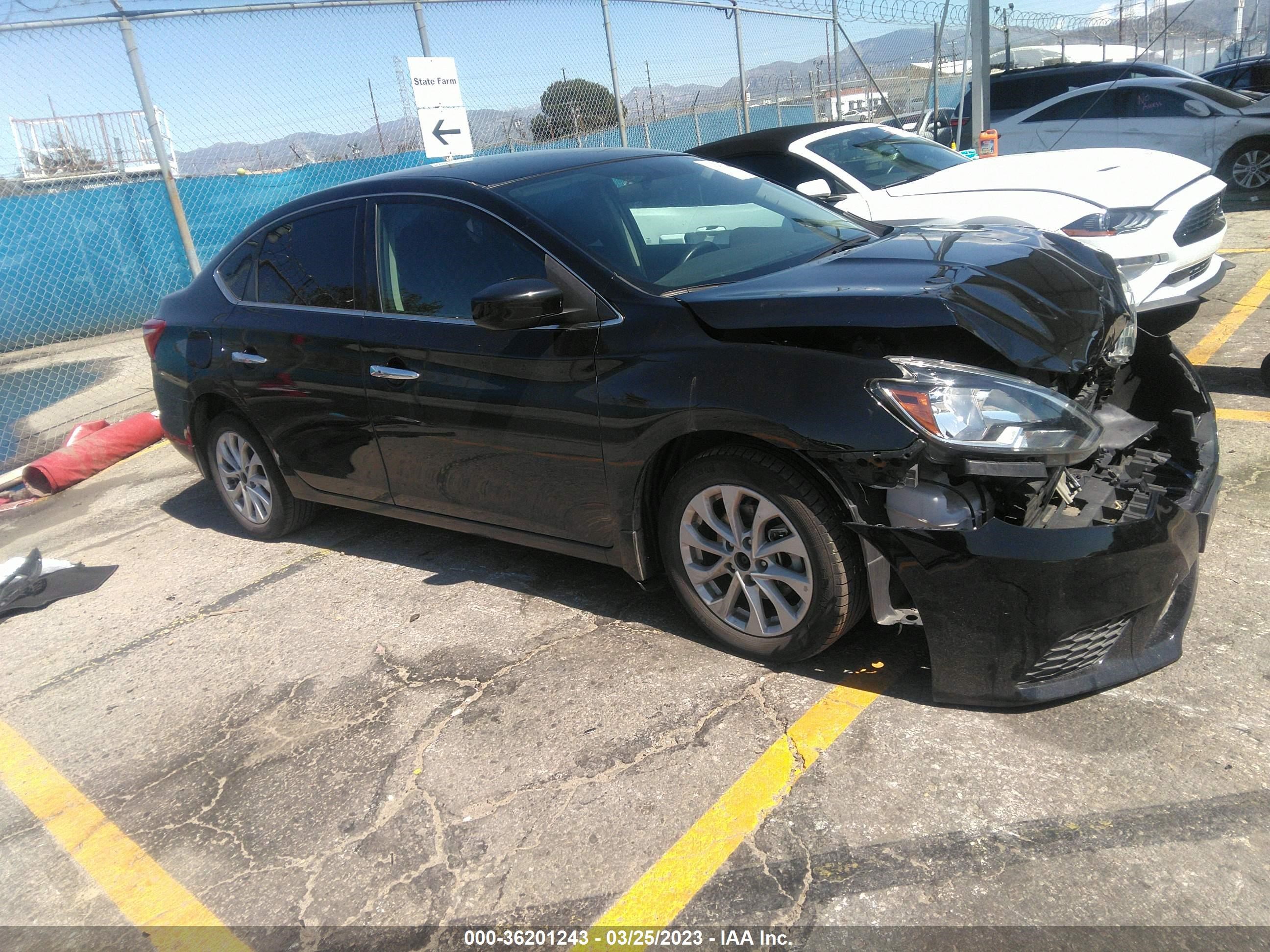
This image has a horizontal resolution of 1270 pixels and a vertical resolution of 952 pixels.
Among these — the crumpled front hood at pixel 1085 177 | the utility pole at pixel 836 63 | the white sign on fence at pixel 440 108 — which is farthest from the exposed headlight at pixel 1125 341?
the utility pole at pixel 836 63

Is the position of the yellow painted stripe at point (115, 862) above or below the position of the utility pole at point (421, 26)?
below

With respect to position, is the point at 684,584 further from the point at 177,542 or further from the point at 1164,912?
the point at 177,542

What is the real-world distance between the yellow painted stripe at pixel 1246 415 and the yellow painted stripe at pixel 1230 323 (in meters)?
0.55

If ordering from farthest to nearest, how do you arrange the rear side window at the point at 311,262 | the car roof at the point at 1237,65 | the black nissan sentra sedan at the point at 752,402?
the car roof at the point at 1237,65 → the rear side window at the point at 311,262 → the black nissan sentra sedan at the point at 752,402

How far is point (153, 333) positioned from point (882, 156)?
5469mm

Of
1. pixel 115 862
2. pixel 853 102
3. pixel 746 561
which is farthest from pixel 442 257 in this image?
pixel 853 102

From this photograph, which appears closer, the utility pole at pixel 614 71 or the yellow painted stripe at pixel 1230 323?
the yellow painted stripe at pixel 1230 323

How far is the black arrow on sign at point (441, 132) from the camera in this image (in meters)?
9.91

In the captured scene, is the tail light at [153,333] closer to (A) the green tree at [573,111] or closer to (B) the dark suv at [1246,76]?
(A) the green tree at [573,111]

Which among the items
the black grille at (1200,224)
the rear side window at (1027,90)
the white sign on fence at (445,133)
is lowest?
the black grille at (1200,224)

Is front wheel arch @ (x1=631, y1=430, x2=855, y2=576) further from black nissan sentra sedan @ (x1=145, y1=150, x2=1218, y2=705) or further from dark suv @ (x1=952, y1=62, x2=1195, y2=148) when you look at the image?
dark suv @ (x1=952, y1=62, x2=1195, y2=148)

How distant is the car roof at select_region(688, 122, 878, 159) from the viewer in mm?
7656

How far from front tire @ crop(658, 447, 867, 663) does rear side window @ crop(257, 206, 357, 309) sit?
1906 mm

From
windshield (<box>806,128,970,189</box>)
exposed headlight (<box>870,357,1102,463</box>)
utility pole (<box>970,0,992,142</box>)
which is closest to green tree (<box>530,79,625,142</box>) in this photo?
utility pole (<box>970,0,992,142</box>)
